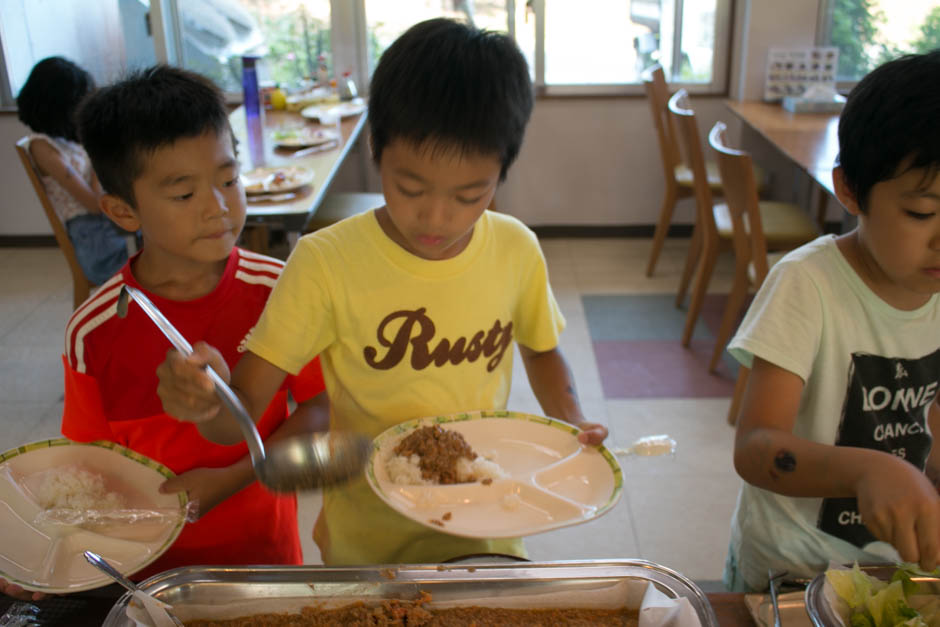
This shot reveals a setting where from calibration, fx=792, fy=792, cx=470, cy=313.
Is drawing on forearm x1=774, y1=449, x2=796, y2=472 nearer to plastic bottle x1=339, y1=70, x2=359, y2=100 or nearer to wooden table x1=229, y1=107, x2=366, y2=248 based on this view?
wooden table x1=229, y1=107, x2=366, y2=248

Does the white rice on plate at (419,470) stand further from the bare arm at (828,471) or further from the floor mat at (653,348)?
the floor mat at (653,348)

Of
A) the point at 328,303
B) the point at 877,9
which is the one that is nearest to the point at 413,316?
the point at 328,303

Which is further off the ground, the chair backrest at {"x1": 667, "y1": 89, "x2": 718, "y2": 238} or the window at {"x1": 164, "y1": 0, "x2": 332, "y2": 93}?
the window at {"x1": 164, "y1": 0, "x2": 332, "y2": 93}

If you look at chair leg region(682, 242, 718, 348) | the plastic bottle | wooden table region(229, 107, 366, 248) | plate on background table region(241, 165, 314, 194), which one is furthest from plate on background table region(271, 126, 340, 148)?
chair leg region(682, 242, 718, 348)

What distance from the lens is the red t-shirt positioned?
1136 mm

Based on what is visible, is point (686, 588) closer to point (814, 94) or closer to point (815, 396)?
point (815, 396)

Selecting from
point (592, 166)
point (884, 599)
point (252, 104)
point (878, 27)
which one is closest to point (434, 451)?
point (884, 599)

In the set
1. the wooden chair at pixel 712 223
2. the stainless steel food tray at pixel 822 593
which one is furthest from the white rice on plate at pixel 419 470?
the wooden chair at pixel 712 223

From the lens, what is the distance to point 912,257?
0.92 metres

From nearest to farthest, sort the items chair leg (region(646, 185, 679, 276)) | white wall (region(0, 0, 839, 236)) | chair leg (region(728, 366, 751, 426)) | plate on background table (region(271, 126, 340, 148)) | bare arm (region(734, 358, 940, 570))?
bare arm (region(734, 358, 940, 570)) → chair leg (region(728, 366, 751, 426)) → plate on background table (region(271, 126, 340, 148)) → chair leg (region(646, 185, 679, 276)) → white wall (region(0, 0, 839, 236))

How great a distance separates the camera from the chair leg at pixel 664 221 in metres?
3.98

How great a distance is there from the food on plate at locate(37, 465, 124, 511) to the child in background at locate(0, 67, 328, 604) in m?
0.12

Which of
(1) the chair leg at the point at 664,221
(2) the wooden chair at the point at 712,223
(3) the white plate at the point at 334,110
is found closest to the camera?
(2) the wooden chair at the point at 712,223

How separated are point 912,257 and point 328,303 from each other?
72 centimetres
